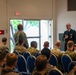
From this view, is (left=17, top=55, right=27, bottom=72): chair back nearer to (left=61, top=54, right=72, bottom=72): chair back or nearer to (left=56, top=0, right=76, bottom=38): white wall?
(left=61, top=54, right=72, bottom=72): chair back

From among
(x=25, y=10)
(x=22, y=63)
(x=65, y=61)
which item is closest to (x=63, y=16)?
(x=25, y=10)

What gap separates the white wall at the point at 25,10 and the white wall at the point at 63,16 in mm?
267

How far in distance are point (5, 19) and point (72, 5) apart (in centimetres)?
325

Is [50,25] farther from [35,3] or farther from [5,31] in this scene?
[5,31]

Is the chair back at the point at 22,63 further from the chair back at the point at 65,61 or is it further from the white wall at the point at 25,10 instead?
the white wall at the point at 25,10

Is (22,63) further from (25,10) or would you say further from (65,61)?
(25,10)

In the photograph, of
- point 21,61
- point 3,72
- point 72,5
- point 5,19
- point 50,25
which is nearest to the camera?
point 3,72

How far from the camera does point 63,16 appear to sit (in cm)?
1000

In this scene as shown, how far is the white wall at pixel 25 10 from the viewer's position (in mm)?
8617

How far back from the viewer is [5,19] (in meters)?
8.66

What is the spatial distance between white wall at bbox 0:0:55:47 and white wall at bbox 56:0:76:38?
0.27 metres

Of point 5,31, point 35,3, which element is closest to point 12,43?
point 5,31

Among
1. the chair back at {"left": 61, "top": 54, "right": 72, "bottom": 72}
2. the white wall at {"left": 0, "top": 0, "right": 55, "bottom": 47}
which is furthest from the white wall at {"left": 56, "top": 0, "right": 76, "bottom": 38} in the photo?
the chair back at {"left": 61, "top": 54, "right": 72, "bottom": 72}

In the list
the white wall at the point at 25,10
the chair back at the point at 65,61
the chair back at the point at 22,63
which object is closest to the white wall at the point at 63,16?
the white wall at the point at 25,10
